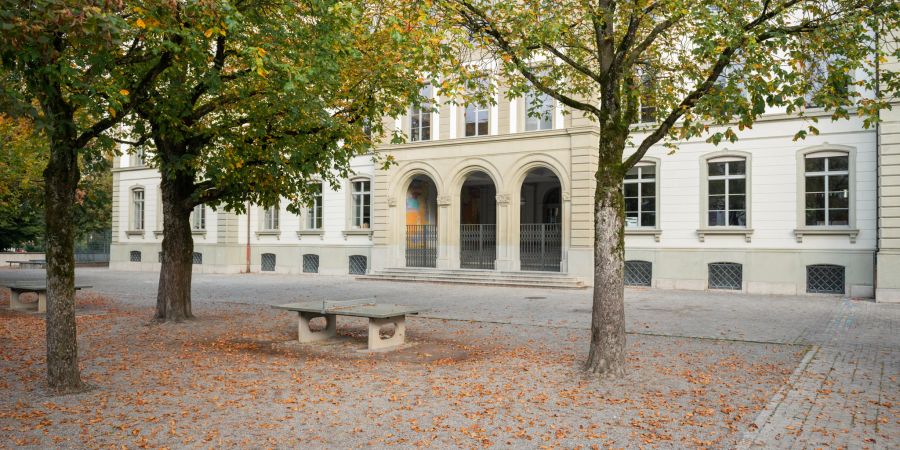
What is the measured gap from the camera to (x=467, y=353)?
32.0 feet

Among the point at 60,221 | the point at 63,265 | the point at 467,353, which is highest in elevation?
the point at 60,221

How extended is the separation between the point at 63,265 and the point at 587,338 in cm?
739

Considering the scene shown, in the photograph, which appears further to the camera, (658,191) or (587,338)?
(658,191)

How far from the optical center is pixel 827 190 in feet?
63.4

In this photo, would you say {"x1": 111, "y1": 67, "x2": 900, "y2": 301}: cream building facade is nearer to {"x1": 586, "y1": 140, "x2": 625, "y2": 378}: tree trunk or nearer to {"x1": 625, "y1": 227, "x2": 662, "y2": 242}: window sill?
{"x1": 625, "y1": 227, "x2": 662, "y2": 242}: window sill

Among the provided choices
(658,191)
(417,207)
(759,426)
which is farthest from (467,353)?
(417,207)

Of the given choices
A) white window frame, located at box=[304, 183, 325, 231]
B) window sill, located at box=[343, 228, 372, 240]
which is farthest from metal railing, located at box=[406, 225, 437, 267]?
white window frame, located at box=[304, 183, 325, 231]

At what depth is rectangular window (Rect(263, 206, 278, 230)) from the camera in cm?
3088

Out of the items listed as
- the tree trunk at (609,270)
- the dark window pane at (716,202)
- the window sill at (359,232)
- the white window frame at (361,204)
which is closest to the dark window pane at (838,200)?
the dark window pane at (716,202)

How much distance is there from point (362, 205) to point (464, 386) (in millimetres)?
21472

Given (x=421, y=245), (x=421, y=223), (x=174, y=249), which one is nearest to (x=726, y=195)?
(x=421, y=245)

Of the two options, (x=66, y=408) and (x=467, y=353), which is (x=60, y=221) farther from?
(x=467, y=353)

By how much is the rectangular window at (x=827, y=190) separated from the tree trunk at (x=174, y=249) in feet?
53.4

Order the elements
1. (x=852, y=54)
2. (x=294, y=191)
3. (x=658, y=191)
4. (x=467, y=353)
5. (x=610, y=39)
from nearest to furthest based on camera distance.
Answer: (x=852, y=54) → (x=610, y=39) → (x=467, y=353) → (x=294, y=191) → (x=658, y=191)
